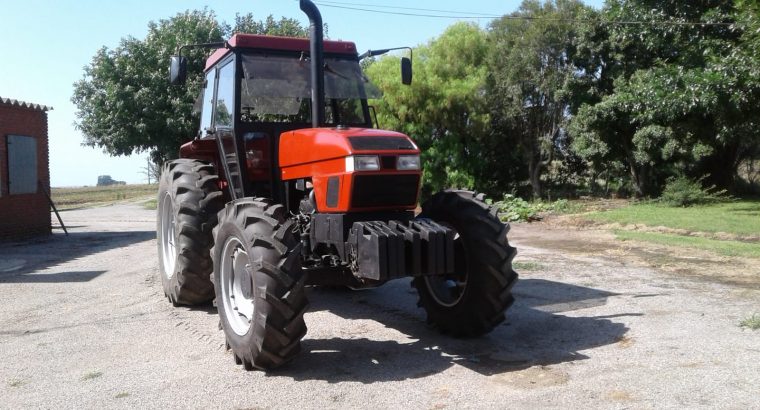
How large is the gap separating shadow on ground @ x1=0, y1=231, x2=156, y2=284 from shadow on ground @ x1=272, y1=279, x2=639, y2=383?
472cm

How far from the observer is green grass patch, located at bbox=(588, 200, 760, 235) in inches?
550

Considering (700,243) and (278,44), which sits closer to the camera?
(278,44)

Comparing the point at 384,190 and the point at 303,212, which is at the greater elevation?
the point at 384,190

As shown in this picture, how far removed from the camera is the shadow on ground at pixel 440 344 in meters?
4.80

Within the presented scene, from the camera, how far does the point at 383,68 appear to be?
1021 inches

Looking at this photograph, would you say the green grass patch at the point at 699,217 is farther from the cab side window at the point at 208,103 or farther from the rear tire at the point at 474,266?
the cab side window at the point at 208,103

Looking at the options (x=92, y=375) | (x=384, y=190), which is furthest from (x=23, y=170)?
(x=384, y=190)

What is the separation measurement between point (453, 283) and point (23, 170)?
43.0 feet

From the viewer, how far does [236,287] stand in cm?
537

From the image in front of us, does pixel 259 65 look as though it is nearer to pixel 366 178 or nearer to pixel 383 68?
pixel 366 178

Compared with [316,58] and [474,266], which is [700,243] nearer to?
[474,266]

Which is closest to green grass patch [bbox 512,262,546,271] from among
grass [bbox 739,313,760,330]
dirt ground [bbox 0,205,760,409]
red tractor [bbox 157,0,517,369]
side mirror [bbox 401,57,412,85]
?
dirt ground [bbox 0,205,760,409]

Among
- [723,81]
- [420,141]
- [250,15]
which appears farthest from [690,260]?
[250,15]

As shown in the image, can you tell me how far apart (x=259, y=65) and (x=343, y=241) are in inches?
85.5
